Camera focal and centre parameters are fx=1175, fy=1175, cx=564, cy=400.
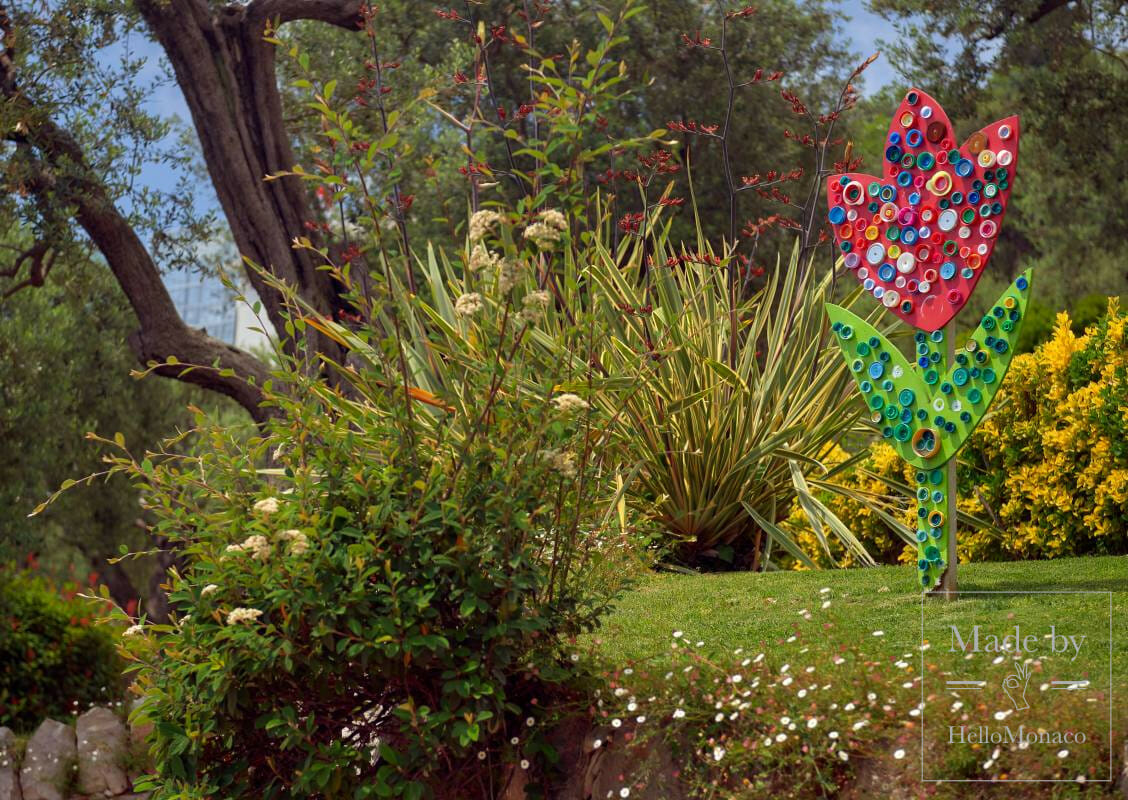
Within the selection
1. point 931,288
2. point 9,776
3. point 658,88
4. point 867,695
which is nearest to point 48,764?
point 9,776

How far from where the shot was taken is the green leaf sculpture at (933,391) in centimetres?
418

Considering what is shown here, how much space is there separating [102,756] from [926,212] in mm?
5529

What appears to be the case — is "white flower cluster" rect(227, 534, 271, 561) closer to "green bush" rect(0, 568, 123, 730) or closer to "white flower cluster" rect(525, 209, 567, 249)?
"white flower cluster" rect(525, 209, 567, 249)

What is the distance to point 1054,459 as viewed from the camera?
209 inches

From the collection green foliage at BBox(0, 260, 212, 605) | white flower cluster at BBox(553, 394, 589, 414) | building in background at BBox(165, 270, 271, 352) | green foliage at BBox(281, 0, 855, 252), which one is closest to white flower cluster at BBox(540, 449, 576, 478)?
white flower cluster at BBox(553, 394, 589, 414)

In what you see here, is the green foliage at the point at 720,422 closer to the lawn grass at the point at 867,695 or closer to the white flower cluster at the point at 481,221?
the lawn grass at the point at 867,695

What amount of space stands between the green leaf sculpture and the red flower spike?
14cm

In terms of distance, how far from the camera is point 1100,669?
3.34m

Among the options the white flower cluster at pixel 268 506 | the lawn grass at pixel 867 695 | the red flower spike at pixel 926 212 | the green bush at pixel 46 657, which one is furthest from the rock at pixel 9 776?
the red flower spike at pixel 926 212

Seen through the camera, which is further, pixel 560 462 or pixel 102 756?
pixel 102 756

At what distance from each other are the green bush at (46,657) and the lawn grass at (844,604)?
6.66 meters

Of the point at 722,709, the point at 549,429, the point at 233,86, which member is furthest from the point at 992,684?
the point at 233,86

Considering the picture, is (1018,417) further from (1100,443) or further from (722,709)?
(722,709)

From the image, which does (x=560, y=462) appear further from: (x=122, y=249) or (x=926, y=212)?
(x=122, y=249)
